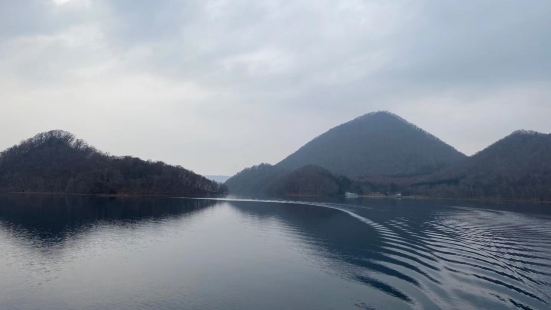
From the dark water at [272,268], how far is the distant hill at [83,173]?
6368 cm

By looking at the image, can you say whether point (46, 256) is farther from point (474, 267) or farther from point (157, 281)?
point (474, 267)

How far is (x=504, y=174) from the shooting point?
112 m

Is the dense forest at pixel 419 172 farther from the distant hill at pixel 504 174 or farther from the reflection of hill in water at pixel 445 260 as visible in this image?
the reflection of hill in water at pixel 445 260

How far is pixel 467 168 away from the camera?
436ft

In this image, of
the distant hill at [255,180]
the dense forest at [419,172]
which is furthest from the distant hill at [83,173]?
the dense forest at [419,172]

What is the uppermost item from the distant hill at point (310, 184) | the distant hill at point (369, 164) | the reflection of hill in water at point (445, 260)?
the distant hill at point (369, 164)

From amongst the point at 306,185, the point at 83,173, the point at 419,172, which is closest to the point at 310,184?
the point at 306,185

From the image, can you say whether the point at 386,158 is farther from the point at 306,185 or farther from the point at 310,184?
the point at 306,185

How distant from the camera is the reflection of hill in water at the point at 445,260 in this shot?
16.1m

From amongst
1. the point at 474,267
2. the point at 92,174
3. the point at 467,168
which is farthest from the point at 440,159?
the point at 474,267

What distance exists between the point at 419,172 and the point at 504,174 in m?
45.1

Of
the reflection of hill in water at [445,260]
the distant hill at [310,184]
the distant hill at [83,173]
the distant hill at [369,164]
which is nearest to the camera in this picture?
the reflection of hill in water at [445,260]

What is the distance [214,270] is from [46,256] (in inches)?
375

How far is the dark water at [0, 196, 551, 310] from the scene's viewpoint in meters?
15.4
